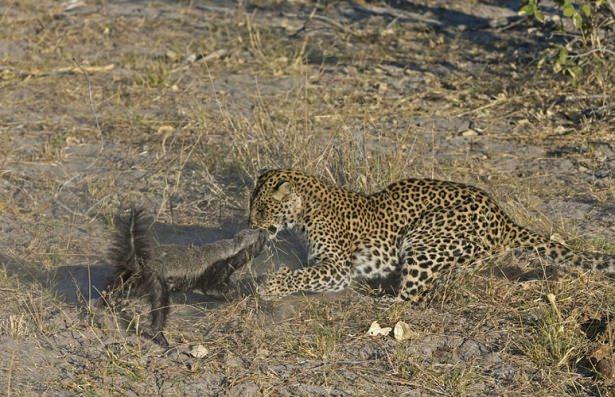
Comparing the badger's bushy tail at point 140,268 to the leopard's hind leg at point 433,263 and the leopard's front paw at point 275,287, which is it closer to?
the leopard's front paw at point 275,287

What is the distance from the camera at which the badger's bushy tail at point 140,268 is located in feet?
21.9

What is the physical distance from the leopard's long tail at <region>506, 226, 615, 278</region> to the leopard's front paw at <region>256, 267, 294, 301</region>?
4.93 feet

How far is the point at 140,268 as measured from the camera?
675 centimetres

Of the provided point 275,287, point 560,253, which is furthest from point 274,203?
point 560,253

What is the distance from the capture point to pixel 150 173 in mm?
9648

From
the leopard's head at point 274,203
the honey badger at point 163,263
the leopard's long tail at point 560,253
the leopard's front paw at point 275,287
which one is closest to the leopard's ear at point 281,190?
the leopard's head at point 274,203

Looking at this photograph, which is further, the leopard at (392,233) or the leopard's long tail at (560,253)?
the leopard at (392,233)

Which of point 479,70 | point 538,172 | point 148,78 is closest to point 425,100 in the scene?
point 479,70

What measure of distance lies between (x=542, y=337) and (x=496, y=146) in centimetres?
387

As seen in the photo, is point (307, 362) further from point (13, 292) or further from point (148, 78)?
point (148, 78)

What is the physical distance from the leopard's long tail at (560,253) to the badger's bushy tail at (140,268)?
2371mm

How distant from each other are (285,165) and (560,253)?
2.69m

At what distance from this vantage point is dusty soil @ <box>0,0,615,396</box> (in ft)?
21.0

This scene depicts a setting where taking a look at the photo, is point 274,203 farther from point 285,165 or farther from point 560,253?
point 560,253
